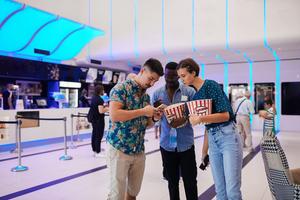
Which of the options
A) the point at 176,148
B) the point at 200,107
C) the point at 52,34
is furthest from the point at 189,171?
the point at 52,34

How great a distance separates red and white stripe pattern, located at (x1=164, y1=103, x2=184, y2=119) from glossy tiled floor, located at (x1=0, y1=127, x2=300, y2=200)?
174 cm

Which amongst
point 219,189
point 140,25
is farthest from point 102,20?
point 219,189

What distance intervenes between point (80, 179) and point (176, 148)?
2.35 metres

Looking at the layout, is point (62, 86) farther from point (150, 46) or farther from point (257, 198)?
point (257, 198)

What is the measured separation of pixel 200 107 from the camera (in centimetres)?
197

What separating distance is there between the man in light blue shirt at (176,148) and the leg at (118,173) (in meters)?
0.57

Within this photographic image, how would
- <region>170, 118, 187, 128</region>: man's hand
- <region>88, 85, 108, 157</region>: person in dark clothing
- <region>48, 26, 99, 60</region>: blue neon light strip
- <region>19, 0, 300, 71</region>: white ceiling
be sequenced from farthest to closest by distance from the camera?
<region>48, 26, 99, 60</region>: blue neon light strip, <region>19, 0, 300, 71</region>: white ceiling, <region>88, 85, 108, 157</region>: person in dark clothing, <region>170, 118, 187, 128</region>: man's hand

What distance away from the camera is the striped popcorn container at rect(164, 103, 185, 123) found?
1.99 meters

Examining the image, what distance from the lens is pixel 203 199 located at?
3.38 metres

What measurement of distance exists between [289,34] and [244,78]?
4.61 metres

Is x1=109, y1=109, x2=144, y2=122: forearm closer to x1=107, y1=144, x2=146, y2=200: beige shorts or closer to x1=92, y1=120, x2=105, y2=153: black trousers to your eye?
x1=107, y1=144, x2=146, y2=200: beige shorts

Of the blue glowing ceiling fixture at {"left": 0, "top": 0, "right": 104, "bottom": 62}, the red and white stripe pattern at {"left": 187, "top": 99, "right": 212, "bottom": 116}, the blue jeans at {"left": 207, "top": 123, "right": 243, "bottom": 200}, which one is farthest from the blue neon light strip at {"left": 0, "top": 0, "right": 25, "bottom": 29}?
the blue jeans at {"left": 207, "top": 123, "right": 243, "bottom": 200}

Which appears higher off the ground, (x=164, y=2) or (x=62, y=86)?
(x=164, y=2)

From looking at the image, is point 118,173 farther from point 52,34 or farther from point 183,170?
point 52,34
